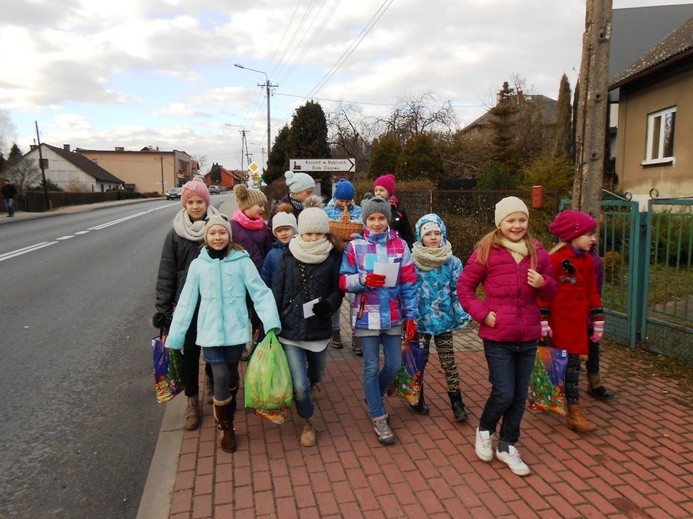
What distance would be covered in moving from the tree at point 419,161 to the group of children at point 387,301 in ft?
55.9

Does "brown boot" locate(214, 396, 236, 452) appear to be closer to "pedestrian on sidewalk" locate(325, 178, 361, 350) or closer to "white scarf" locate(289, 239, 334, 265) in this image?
"white scarf" locate(289, 239, 334, 265)

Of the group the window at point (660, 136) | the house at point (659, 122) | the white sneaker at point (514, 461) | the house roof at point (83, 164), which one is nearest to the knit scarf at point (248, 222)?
the white sneaker at point (514, 461)

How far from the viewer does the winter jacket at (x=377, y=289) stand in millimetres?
3646

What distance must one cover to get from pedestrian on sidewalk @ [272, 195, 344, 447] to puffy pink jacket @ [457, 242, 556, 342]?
935 millimetres

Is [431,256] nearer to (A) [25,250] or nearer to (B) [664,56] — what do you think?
(B) [664,56]

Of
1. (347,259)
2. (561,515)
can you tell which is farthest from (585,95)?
(561,515)

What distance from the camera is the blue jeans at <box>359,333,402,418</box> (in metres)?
3.74

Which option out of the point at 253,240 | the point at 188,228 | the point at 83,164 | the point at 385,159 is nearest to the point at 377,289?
the point at 253,240

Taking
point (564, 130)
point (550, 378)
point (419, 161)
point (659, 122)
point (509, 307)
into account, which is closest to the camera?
point (509, 307)

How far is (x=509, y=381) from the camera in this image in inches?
132

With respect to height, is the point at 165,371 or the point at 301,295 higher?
the point at 301,295

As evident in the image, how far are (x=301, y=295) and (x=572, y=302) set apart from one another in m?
1.97

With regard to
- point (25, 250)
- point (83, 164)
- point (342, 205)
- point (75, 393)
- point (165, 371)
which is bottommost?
point (75, 393)

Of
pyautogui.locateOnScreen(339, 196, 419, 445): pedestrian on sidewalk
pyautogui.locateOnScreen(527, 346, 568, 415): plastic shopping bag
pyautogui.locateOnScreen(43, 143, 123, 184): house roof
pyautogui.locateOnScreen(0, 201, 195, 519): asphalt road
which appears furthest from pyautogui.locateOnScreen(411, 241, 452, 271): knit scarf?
pyautogui.locateOnScreen(43, 143, 123, 184): house roof
